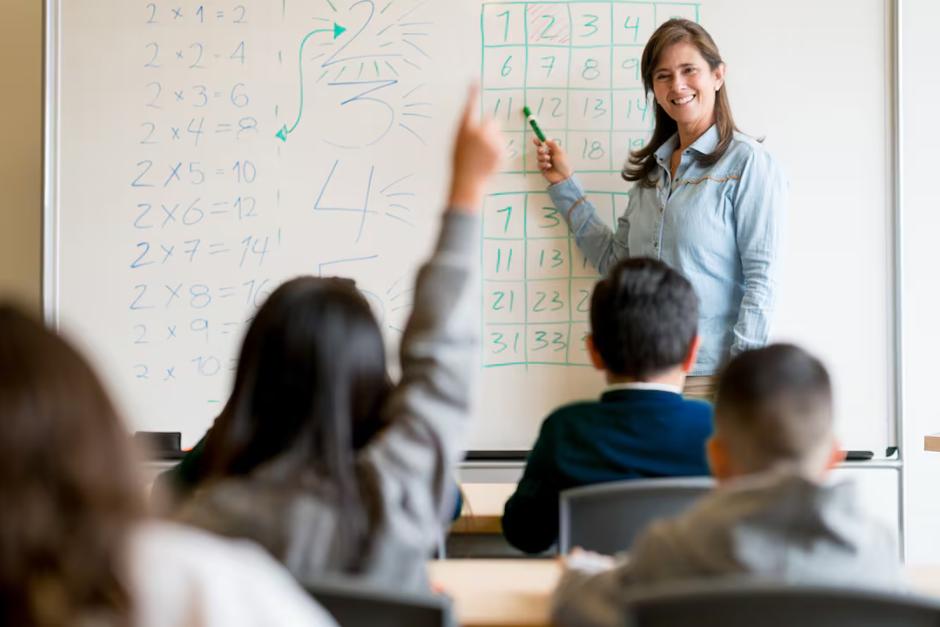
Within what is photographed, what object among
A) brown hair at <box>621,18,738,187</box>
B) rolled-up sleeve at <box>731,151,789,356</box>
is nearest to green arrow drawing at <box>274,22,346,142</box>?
brown hair at <box>621,18,738,187</box>

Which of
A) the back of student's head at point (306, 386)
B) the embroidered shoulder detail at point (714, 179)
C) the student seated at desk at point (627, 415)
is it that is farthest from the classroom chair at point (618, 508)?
the embroidered shoulder detail at point (714, 179)

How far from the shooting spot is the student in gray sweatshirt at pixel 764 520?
4.30 feet

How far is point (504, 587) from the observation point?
1747 millimetres

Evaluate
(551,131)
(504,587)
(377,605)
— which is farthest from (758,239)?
(377,605)

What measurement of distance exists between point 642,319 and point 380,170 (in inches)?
56.2

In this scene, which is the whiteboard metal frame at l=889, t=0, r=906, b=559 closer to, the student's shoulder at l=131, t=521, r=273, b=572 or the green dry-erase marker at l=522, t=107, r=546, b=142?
the green dry-erase marker at l=522, t=107, r=546, b=142

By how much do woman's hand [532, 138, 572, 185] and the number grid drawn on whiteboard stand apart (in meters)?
0.03

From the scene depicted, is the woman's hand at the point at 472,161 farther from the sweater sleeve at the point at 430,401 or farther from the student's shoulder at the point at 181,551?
the student's shoulder at the point at 181,551

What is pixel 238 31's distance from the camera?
11.2ft

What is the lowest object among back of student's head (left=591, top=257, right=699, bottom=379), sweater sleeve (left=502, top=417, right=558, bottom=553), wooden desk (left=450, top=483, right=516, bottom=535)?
wooden desk (left=450, top=483, right=516, bottom=535)

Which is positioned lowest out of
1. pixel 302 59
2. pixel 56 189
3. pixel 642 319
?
pixel 642 319

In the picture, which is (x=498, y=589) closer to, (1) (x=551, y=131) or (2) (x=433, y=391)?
(2) (x=433, y=391)

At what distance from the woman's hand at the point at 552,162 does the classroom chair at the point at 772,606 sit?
7.75 ft

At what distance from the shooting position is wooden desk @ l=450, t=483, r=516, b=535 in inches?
95.7
